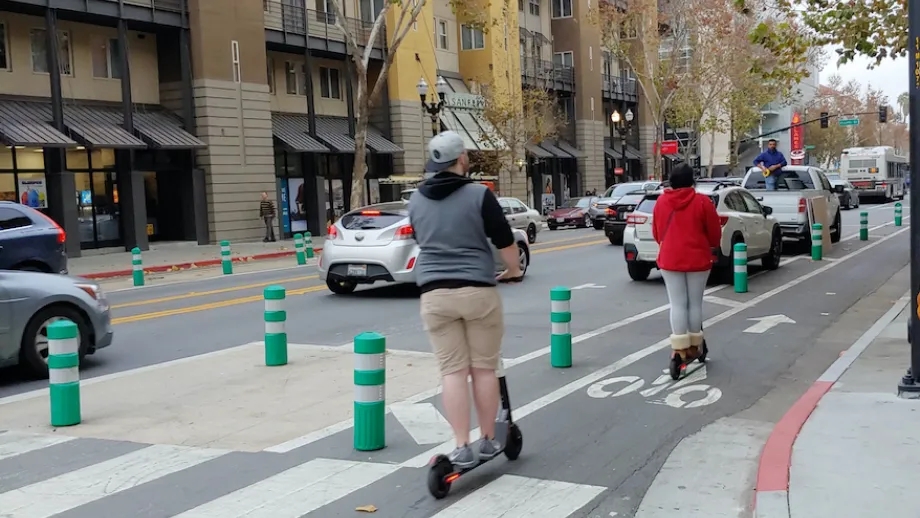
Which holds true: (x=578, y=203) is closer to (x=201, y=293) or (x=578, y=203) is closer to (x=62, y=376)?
(x=201, y=293)

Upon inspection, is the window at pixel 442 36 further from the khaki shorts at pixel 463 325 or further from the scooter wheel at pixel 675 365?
the khaki shorts at pixel 463 325

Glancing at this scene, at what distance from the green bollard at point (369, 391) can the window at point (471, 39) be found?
4508cm

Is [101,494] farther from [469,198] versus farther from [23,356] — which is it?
[23,356]

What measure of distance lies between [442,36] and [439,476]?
45.4 meters

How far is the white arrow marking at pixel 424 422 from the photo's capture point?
694 centimetres

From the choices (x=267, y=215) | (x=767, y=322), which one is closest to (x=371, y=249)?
(x=767, y=322)

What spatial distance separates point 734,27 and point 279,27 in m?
25.6

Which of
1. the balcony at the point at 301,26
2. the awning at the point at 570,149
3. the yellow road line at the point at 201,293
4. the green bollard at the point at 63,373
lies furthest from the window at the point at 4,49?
the awning at the point at 570,149

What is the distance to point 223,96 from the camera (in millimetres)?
33781

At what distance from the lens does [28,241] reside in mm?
15945

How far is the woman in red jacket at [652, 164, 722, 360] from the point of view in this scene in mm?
9016

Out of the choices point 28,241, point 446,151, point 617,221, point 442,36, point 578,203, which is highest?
point 442,36

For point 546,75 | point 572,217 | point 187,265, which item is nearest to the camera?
point 187,265

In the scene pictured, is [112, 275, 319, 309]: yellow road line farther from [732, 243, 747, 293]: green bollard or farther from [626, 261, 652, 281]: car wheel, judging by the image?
[732, 243, 747, 293]: green bollard
